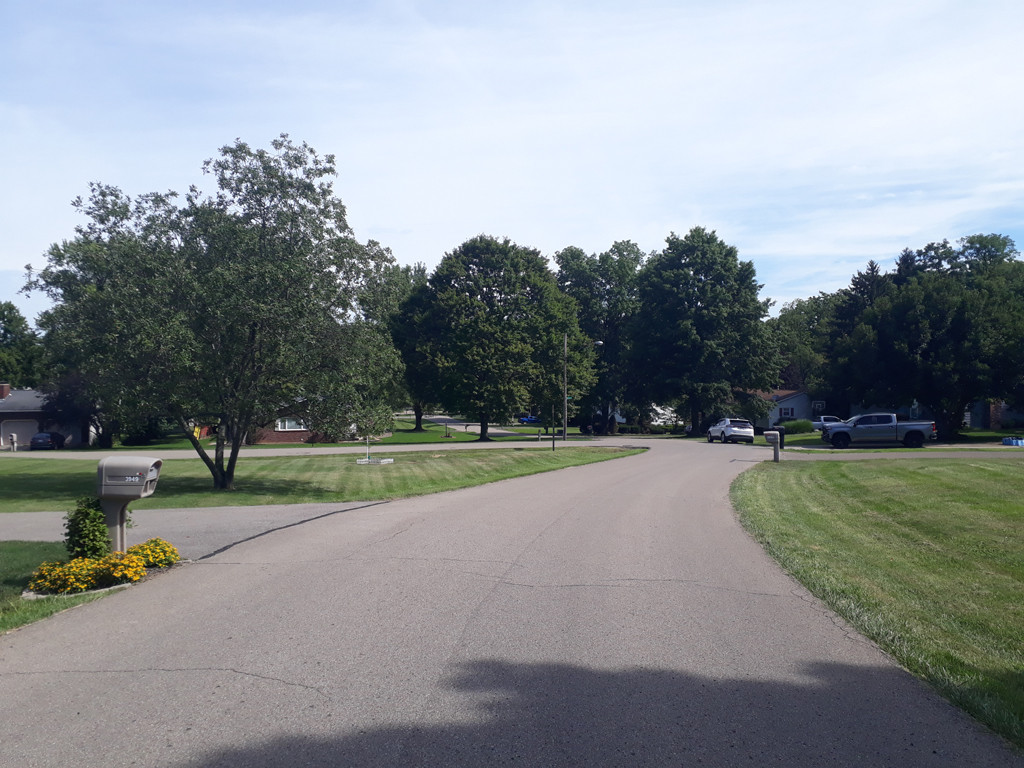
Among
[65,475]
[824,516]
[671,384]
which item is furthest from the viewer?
[671,384]

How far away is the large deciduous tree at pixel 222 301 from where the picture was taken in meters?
20.5

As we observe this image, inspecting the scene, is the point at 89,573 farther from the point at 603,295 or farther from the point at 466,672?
the point at 603,295

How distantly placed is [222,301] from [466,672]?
55.1 ft

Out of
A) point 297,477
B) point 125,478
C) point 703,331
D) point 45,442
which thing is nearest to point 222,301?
point 297,477

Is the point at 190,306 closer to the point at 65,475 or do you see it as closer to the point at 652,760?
the point at 65,475

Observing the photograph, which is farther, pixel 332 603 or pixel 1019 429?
pixel 1019 429

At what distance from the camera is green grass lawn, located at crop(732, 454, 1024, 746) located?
254 inches

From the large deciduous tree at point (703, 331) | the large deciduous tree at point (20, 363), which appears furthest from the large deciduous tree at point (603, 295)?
the large deciduous tree at point (20, 363)

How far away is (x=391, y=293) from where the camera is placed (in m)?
23.4

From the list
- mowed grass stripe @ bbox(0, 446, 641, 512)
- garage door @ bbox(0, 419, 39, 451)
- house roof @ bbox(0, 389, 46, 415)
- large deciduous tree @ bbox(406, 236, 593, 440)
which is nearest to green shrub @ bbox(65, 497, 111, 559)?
mowed grass stripe @ bbox(0, 446, 641, 512)

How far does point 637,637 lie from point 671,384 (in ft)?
185

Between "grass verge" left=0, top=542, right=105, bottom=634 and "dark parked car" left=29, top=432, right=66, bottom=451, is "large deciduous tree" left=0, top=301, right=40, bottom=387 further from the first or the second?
"grass verge" left=0, top=542, right=105, bottom=634

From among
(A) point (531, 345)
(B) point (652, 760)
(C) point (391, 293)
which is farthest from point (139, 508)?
(A) point (531, 345)

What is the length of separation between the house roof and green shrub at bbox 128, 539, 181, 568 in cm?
5032
